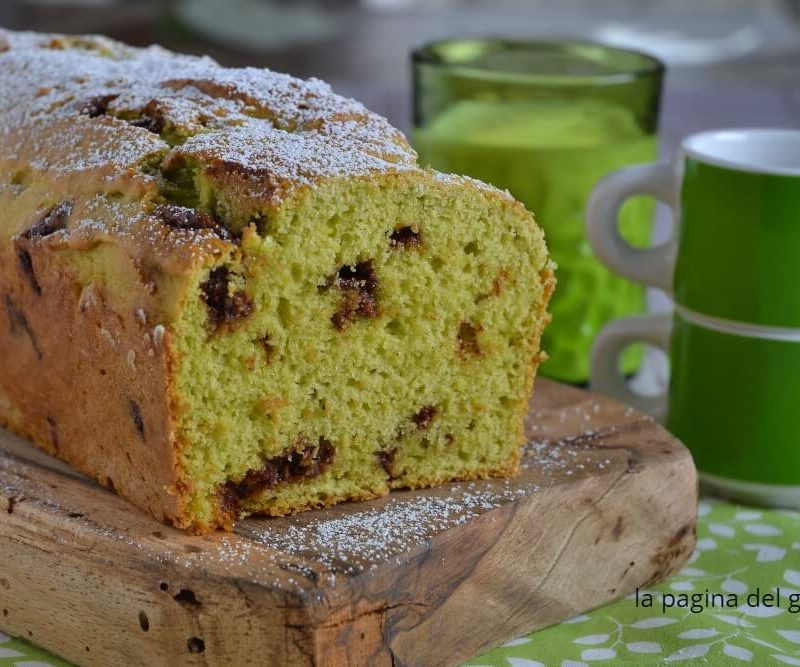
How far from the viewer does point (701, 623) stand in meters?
1.57

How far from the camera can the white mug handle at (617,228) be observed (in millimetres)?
2070

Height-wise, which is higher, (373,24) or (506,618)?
(373,24)

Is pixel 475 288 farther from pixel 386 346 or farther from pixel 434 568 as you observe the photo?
pixel 434 568

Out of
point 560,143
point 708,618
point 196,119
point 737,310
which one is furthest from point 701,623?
point 560,143

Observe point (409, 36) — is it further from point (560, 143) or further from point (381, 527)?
point (381, 527)

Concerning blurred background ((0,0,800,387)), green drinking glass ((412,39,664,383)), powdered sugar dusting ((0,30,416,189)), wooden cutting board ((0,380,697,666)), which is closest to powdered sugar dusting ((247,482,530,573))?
wooden cutting board ((0,380,697,666))

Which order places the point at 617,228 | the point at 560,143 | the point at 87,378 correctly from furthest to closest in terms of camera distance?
the point at 560,143
the point at 617,228
the point at 87,378

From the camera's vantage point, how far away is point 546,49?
2.54 m

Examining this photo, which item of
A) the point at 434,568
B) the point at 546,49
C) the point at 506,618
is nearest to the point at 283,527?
the point at 434,568

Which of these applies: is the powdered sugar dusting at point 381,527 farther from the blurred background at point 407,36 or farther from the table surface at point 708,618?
the blurred background at point 407,36

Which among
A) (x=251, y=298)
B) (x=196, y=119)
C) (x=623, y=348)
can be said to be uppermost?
(x=196, y=119)

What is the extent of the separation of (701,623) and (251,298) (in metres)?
0.70

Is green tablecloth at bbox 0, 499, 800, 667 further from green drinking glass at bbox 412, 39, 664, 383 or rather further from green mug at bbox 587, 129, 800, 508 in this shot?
green drinking glass at bbox 412, 39, 664, 383

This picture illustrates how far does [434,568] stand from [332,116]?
0.61 m
